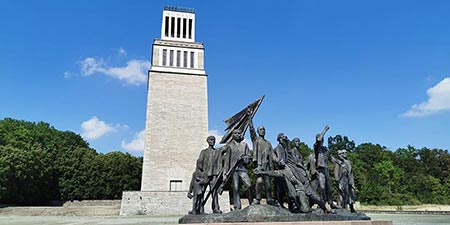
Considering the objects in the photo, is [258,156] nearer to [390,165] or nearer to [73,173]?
[73,173]

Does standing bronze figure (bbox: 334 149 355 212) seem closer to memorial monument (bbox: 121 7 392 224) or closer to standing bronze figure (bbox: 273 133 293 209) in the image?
memorial monument (bbox: 121 7 392 224)

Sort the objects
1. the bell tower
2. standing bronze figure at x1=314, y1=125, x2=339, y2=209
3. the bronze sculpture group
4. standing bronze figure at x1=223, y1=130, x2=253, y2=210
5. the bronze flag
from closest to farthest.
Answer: the bronze sculpture group → standing bronze figure at x1=223, y1=130, x2=253, y2=210 → standing bronze figure at x1=314, y1=125, x2=339, y2=209 → the bronze flag → the bell tower

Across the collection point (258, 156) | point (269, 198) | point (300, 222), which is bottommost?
point (300, 222)

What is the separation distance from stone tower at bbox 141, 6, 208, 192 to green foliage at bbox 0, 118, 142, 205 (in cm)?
1001

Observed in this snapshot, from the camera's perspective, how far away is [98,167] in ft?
132

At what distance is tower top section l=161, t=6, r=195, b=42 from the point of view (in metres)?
39.0

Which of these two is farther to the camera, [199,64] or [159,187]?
[199,64]

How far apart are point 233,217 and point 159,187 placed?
25188 mm

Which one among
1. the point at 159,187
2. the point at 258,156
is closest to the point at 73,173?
the point at 159,187

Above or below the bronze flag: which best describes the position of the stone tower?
above

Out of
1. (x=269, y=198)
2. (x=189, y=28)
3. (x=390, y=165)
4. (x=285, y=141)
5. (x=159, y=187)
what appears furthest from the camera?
A: (x=390, y=165)

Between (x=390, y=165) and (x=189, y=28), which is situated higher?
(x=189, y=28)

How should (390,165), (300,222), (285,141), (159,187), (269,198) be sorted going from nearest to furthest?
(300,222), (269,198), (285,141), (159,187), (390,165)

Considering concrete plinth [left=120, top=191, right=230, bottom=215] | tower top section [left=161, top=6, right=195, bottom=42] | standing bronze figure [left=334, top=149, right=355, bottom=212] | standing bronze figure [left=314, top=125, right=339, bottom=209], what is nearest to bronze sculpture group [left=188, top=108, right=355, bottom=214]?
standing bronze figure [left=314, top=125, right=339, bottom=209]
